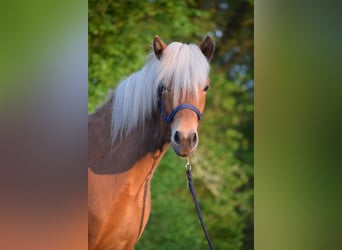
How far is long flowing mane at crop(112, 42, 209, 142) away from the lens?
11.0ft

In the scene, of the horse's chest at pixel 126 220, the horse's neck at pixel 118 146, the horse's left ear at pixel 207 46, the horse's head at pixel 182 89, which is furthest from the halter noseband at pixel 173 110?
the horse's chest at pixel 126 220

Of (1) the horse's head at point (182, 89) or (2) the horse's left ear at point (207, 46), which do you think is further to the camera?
(2) the horse's left ear at point (207, 46)

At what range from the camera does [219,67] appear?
354 cm

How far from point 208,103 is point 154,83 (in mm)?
404

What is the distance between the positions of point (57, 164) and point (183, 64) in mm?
1047

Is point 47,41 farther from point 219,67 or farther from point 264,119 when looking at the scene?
point 264,119

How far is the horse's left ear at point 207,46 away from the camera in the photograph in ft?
11.4

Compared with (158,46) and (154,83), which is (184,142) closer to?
(154,83)

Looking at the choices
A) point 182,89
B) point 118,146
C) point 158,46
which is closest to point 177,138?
point 182,89

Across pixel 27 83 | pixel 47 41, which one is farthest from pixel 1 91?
pixel 47 41

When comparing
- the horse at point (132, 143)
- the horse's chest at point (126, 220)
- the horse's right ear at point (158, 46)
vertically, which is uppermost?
the horse's right ear at point (158, 46)

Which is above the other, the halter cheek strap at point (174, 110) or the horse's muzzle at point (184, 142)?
the halter cheek strap at point (174, 110)

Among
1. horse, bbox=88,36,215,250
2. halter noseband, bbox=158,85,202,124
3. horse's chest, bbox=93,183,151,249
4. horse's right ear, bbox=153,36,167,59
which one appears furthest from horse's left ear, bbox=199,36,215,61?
horse's chest, bbox=93,183,151,249

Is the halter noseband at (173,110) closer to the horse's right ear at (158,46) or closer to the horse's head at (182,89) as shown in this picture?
the horse's head at (182,89)
